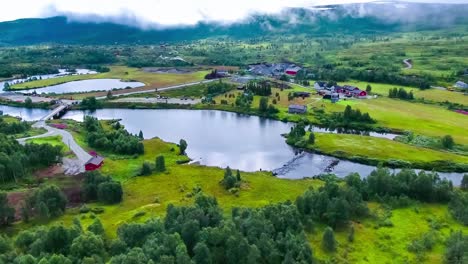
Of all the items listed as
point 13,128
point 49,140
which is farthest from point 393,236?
point 13,128

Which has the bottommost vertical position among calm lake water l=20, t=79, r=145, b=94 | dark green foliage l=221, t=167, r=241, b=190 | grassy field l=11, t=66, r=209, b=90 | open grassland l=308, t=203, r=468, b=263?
open grassland l=308, t=203, r=468, b=263

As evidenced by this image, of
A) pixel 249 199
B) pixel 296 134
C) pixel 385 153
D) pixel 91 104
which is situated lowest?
Answer: pixel 249 199

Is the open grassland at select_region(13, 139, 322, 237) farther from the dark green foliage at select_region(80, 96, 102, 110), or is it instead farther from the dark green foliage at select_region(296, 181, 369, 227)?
the dark green foliage at select_region(80, 96, 102, 110)

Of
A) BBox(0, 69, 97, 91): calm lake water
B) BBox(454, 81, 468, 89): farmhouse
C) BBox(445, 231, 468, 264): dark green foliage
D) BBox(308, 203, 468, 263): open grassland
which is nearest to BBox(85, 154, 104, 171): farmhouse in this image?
BBox(308, 203, 468, 263): open grassland

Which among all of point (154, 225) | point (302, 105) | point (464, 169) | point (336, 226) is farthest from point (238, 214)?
point (302, 105)

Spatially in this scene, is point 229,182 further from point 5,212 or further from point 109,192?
point 5,212

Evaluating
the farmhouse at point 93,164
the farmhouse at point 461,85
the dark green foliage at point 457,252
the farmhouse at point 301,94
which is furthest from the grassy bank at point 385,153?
the farmhouse at point 461,85
